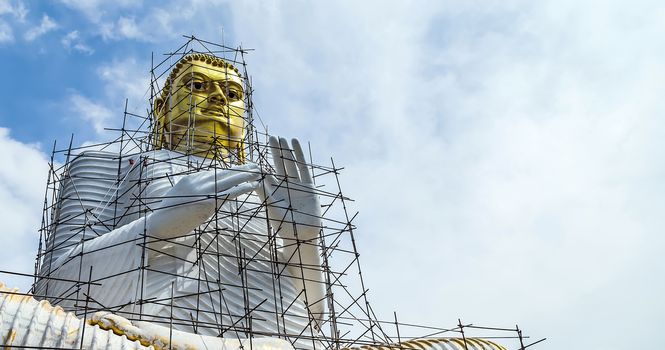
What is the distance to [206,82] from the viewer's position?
8617mm

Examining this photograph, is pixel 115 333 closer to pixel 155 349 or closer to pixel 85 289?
pixel 155 349

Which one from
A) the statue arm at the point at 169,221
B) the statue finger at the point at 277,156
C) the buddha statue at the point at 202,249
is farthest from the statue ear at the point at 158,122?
the statue arm at the point at 169,221

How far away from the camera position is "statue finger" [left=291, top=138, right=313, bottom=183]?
672 centimetres

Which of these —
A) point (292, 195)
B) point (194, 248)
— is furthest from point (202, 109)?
point (194, 248)

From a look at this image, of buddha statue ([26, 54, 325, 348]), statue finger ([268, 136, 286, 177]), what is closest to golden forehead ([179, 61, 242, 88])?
buddha statue ([26, 54, 325, 348])

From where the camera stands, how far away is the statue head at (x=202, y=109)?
27.3ft

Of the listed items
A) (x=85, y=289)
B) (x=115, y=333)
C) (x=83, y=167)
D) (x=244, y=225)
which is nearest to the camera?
(x=115, y=333)

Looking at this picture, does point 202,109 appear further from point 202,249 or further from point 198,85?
point 202,249

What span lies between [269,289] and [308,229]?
0.63m

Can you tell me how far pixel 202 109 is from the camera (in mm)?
8383

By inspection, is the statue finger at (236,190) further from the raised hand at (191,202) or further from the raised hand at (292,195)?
the raised hand at (292,195)

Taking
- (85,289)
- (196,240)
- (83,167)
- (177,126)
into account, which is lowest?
(85,289)

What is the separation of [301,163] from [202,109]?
2.05 metres

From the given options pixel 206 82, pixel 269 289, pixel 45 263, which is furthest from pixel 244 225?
pixel 206 82
